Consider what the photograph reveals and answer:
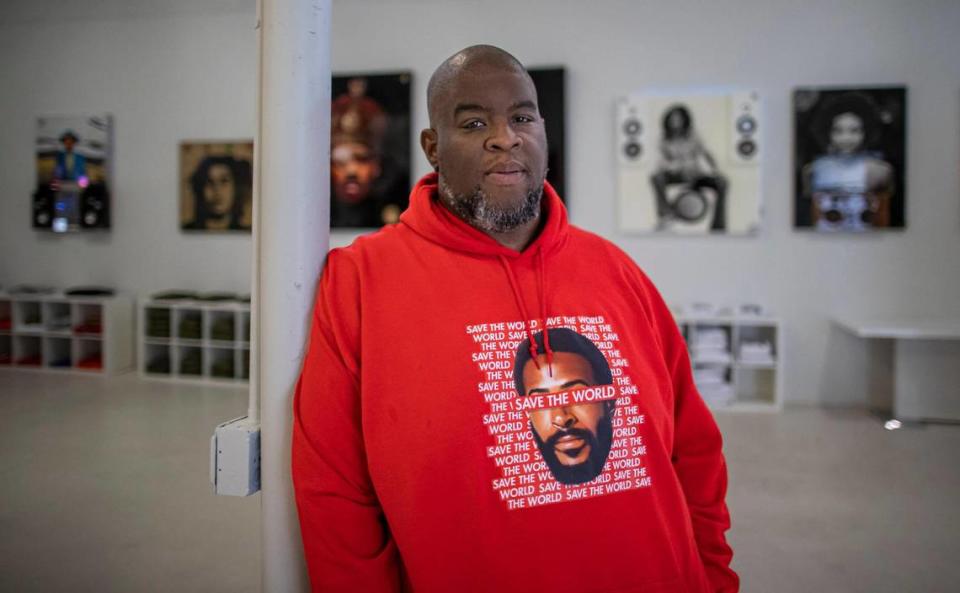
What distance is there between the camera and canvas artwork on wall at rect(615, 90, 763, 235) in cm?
473

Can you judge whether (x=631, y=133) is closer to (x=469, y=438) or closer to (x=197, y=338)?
(x=197, y=338)

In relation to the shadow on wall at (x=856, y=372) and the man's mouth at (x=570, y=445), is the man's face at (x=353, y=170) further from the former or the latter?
the man's mouth at (x=570, y=445)

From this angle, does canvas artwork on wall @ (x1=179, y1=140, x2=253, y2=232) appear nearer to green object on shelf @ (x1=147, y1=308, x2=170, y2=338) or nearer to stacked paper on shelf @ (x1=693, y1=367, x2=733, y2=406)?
green object on shelf @ (x1=147, y1=308, x2=170, y2=338)

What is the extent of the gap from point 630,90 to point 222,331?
380cm

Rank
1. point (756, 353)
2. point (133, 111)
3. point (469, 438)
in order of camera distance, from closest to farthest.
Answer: point (469, 438)
point (756, 353)
point (133, 111)

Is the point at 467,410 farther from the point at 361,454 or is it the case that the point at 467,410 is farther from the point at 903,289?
the point at 903,289

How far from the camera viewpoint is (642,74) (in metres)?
4.87

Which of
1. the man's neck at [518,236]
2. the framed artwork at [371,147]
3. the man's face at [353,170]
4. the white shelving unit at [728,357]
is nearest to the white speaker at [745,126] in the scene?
the white shelving unit at [728,357]

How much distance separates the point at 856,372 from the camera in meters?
4.71

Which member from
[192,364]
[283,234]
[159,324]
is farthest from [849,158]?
[159,324]

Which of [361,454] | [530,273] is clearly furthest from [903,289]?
[361,454]

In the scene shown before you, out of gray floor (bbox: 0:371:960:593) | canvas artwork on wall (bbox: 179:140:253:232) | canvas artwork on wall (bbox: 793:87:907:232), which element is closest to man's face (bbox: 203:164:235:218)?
canvas artwork on wall (bbox: 179:140:253:232)

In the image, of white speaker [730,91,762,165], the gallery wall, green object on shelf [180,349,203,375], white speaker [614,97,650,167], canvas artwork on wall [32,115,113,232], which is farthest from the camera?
canvas artwork on wall [32,115,113,232]

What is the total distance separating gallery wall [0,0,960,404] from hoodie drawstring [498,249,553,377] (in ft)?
12.9
